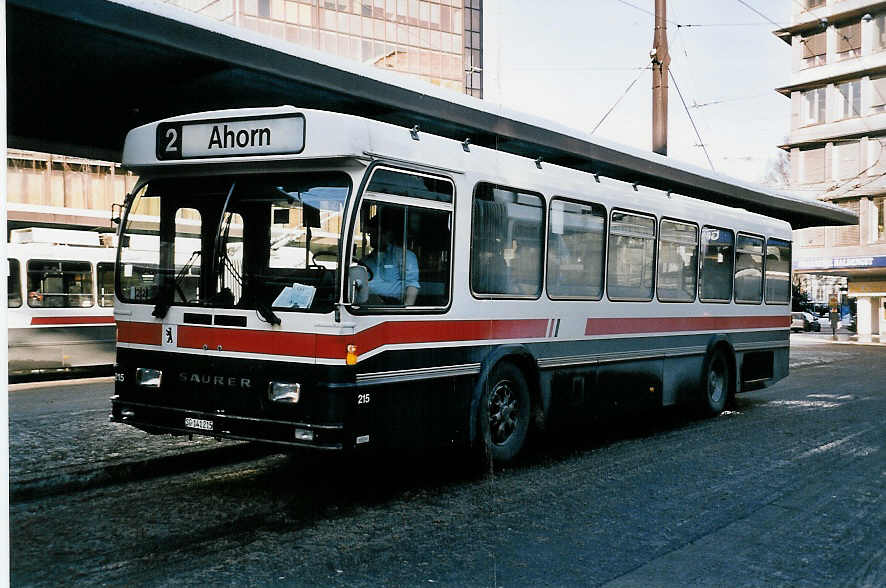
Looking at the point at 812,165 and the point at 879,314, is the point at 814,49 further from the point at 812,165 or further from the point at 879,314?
the point at 879,314

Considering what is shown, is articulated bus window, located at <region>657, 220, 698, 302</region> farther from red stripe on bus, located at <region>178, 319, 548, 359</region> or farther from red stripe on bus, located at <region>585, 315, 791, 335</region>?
red stripe on bus, located at <region>178, 319, 548, 359</region>

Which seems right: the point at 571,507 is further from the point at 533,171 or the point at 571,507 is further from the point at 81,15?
the point at 81,15

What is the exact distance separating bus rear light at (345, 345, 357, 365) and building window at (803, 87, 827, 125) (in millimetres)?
53871

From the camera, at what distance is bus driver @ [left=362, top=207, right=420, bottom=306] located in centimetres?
682

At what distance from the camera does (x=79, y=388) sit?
15.2m

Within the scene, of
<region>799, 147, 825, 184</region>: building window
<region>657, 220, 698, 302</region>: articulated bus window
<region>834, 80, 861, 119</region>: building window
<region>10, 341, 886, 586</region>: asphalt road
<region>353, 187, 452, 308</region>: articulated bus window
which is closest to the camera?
<region>10, 341, 886, 586</region>: asphalt road

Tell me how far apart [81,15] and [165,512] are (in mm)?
4450

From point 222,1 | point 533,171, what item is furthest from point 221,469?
point 222,1

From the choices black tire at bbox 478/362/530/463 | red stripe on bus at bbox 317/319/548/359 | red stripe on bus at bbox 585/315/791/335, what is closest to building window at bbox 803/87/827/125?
red stripe on bus at bbox 585/315/791/335

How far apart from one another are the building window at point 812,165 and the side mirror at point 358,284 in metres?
52.2

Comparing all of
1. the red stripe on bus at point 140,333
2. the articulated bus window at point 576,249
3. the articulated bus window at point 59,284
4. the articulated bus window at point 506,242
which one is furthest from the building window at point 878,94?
the red stripe on bus at point 140,333

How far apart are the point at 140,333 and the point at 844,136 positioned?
5276cm

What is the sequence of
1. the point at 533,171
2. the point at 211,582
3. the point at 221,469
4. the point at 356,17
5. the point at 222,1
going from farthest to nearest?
1. the point at 356,17
2. the point at 222,1
3. the point at 533,171
4. the point at 221,469
5. the point at 211,582

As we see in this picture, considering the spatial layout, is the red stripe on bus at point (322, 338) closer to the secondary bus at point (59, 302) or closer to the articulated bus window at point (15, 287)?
the secondary bus at point (59, 302)
